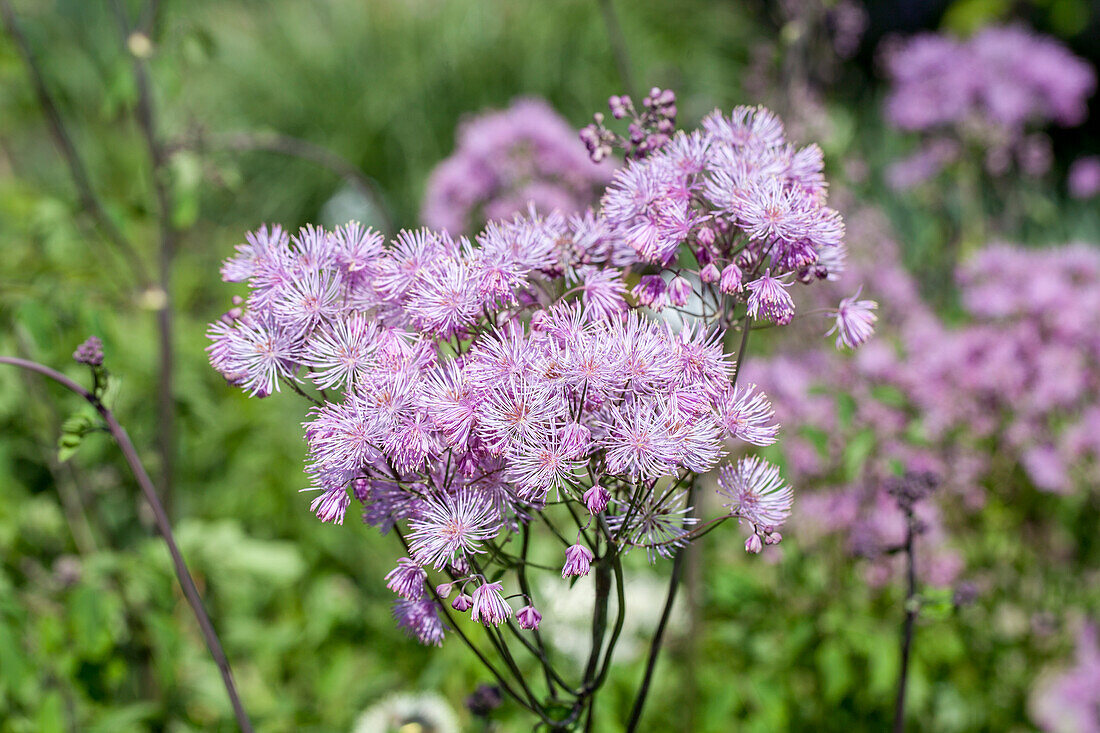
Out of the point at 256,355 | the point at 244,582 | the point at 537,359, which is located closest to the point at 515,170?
the point at 244,582

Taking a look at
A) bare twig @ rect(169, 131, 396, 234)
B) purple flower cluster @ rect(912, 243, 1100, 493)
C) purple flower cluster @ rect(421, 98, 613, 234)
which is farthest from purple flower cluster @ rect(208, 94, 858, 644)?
purple flower cluster @ rect(421, 98, 613, 234)

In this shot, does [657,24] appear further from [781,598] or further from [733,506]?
[733,506]

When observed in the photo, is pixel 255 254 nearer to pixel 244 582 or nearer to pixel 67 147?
pixel 67 147

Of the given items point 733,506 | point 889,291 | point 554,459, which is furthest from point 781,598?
point 554,459

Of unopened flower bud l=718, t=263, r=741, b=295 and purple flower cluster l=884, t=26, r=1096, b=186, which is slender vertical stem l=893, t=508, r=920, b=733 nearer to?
unopened flower bud l=718, t=263, r=741, b=295

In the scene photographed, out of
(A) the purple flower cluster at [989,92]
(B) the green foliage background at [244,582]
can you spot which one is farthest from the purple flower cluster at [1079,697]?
(A) the purple flower cluster at [989,92]

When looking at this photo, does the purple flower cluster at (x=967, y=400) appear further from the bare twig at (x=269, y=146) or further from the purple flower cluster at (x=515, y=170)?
the bare twig at (x=269, y=146)
